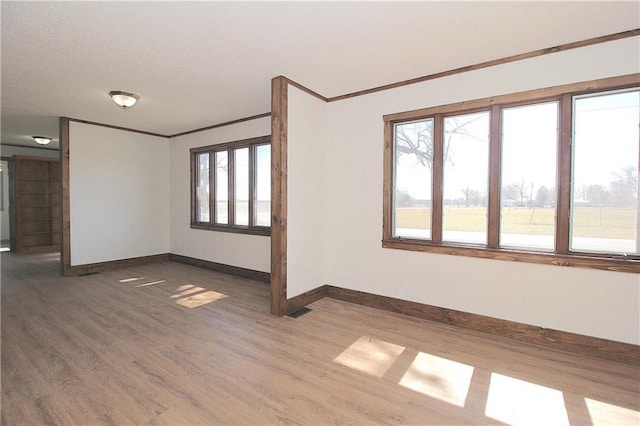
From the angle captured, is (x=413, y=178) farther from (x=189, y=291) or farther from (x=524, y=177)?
(x=189, y=291)

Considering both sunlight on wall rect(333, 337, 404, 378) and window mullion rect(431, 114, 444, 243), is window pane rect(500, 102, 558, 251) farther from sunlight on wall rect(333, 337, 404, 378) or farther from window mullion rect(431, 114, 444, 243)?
sunlight on wall rect(333, 337, 404, 378)

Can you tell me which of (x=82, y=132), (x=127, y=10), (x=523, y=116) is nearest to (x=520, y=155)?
(x=523, y=116)

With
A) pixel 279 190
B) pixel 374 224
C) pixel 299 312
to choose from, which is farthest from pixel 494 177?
pixel 299 312

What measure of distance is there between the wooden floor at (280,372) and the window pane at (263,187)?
74.8 inches

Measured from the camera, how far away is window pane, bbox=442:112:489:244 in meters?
3.35

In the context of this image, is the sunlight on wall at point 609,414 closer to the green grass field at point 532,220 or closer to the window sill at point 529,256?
the window sill at point 529,256

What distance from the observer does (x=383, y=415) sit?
6.41ft

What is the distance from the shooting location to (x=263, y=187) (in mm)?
5363

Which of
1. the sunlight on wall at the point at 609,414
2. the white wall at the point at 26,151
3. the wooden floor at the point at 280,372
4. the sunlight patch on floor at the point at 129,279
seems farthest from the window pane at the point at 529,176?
the white wall at the point at 26,151

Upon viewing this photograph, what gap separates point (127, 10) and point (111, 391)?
2825 mm

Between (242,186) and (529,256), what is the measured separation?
14.7 ft

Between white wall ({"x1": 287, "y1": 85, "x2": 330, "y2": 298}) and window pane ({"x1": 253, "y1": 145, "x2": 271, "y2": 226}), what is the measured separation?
131 cm

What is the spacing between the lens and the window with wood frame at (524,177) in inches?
107

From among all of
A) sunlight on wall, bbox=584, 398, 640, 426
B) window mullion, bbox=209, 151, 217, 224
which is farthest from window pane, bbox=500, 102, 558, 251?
window mullion, bbox=209, 151, 217, 224
